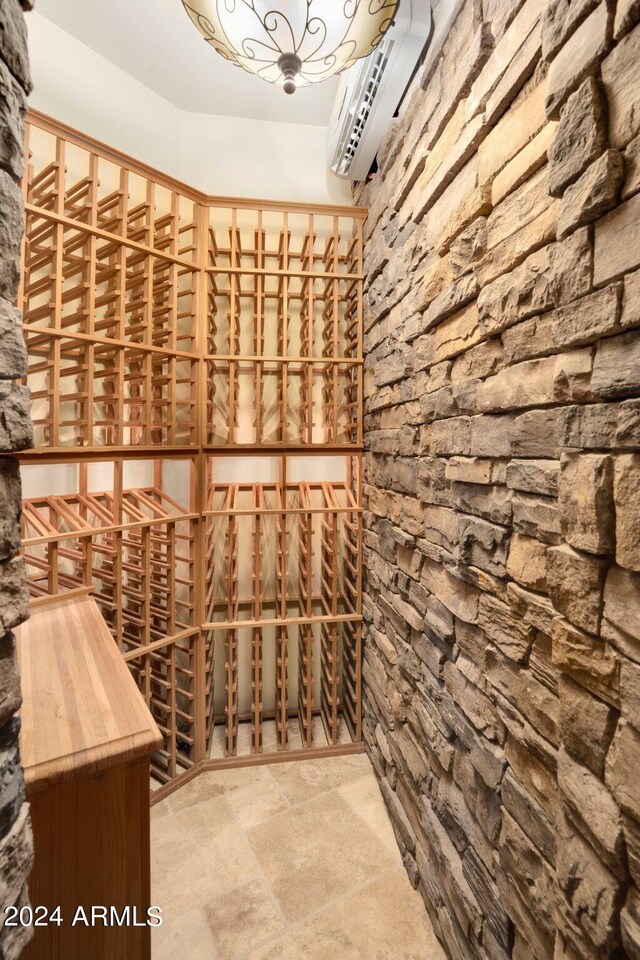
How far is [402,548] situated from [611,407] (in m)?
1.09

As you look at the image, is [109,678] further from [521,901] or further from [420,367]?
[420,367]

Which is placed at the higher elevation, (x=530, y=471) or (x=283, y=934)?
(x=530, y=471)

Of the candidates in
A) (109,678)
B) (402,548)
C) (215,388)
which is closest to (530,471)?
(402,548)

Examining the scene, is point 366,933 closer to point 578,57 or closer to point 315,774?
point 315,774

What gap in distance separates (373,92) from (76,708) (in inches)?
86.7

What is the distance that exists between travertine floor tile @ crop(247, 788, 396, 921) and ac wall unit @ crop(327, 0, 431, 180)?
108 inches

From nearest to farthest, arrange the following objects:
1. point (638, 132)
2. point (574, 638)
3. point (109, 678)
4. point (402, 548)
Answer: point (638, 132) → point (574, 638) → point (109, 678) → point (402, 548)

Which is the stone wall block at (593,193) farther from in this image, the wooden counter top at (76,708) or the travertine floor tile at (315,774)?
the travertine floor tile at (315,774)

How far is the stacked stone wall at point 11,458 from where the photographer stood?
1.70ft

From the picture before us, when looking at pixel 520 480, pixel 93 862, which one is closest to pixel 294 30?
pixel 520 480

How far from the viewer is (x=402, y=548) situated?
1.64 meters

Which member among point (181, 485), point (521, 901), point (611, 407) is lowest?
point (521, 901)

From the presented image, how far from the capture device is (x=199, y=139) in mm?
2318

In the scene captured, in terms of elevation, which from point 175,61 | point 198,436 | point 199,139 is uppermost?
point 175,61
